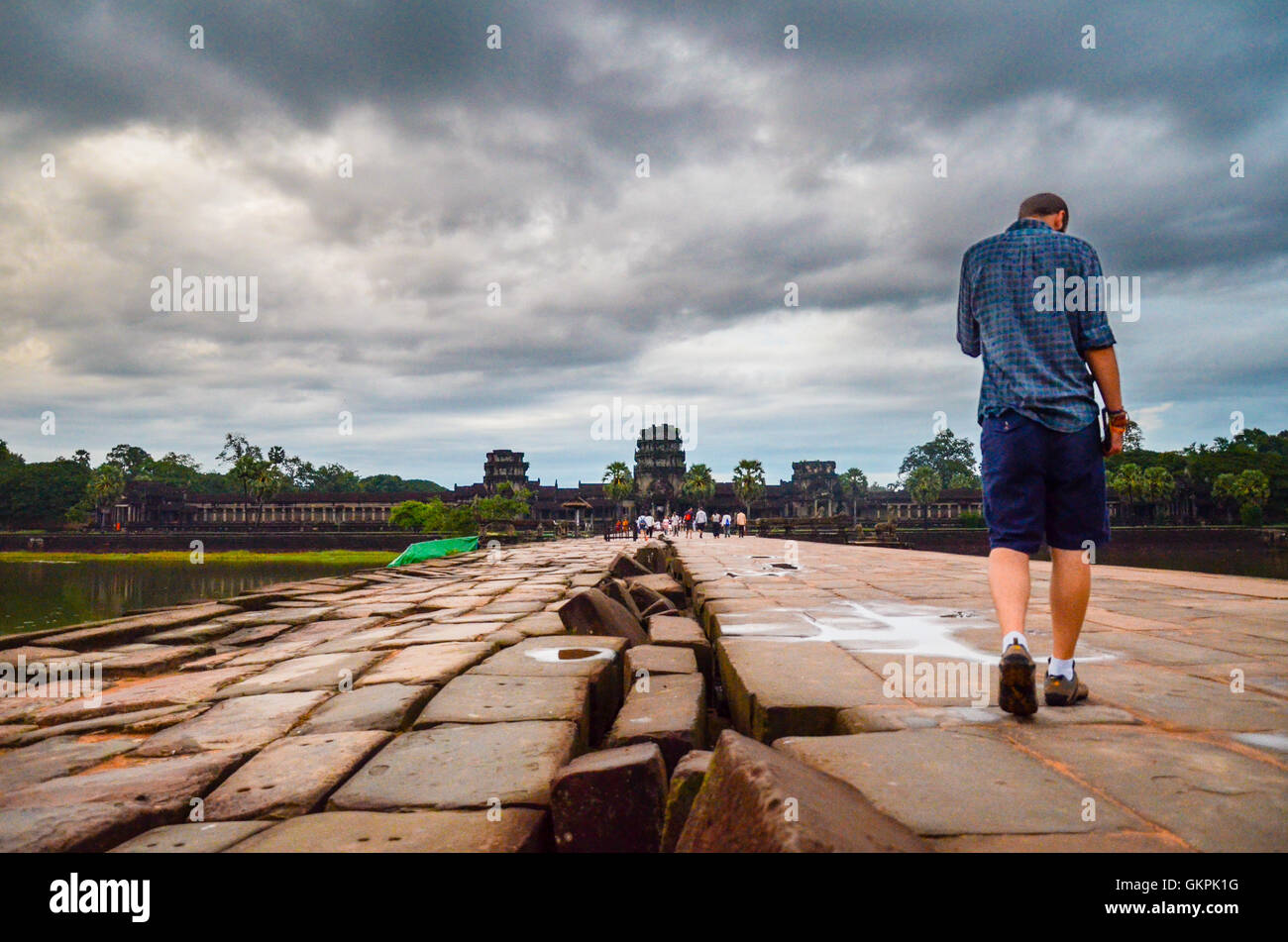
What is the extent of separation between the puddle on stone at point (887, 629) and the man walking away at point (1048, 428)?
65cm

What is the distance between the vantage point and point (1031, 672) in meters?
1.92

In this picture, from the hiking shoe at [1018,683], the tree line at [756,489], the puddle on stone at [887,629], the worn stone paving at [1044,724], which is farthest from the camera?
the tree line at [756,489]

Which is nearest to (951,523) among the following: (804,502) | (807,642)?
(804,502)

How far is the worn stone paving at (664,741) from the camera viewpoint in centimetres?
125

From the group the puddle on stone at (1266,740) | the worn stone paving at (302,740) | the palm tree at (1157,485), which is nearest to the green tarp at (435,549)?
the worn stone paving at (302,740)

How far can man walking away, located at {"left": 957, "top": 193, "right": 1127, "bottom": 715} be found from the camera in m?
2.10

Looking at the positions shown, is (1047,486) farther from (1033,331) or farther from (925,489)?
(925,489)

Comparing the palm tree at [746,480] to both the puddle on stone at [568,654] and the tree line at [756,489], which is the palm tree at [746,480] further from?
the puddle on stone at [568,654]

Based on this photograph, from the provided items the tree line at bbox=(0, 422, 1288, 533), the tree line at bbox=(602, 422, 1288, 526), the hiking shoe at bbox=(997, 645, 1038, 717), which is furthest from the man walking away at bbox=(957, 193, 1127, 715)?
the tree line at bbox=(602, 422, 1288, 526)

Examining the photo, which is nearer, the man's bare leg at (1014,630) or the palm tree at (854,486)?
the man's bare leg at (1014,630)

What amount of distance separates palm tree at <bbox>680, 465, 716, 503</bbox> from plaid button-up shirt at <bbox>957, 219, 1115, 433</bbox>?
73.7m

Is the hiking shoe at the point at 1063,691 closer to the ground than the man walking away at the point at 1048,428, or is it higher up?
closer to the ground
